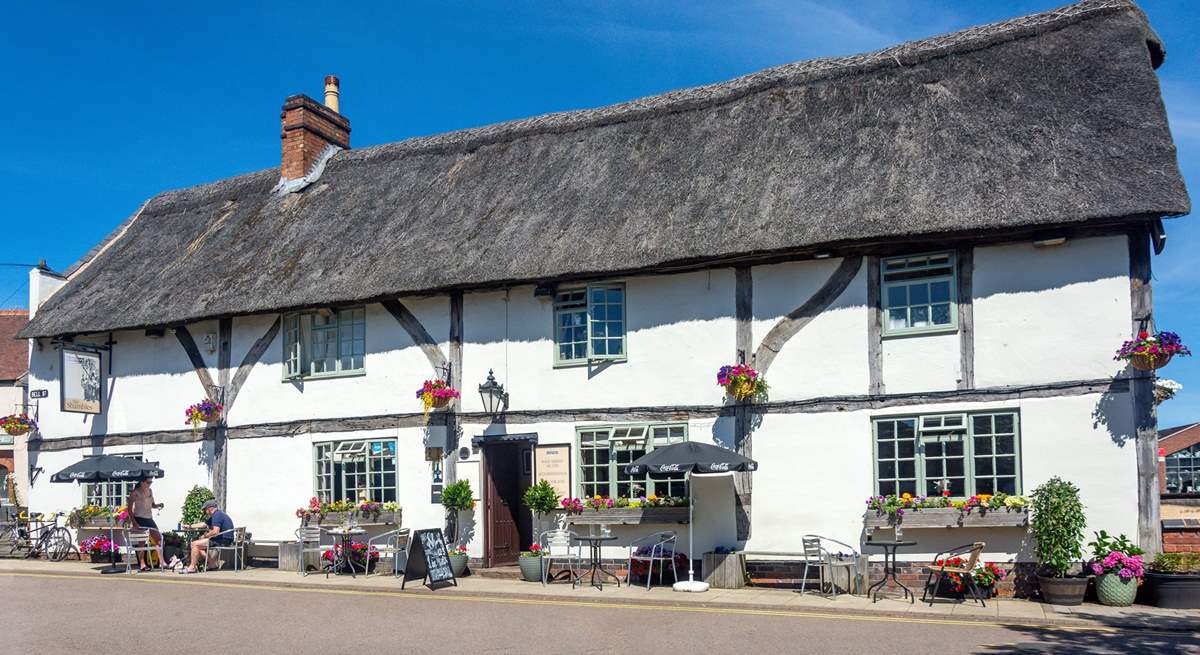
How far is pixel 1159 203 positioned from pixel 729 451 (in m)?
5.96

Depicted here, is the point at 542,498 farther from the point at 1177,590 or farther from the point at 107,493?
the point at 107,493

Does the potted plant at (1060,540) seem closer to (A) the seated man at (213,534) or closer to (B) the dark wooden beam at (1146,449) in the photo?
(B) the dark wooden beam at (1146,449)

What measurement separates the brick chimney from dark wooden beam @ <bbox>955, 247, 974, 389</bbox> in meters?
13.5

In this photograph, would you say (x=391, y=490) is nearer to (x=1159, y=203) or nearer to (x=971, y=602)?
(x=971, y=602)

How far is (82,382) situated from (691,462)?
40.6ft

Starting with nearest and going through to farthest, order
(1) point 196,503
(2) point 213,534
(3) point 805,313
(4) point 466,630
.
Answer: (4) point 466,630 → (3) point 805,313 → (2) point 213,534 → (1) point 196,503

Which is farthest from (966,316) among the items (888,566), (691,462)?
(691,462)

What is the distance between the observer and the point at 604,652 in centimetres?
1012

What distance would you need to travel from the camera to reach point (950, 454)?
13953mm

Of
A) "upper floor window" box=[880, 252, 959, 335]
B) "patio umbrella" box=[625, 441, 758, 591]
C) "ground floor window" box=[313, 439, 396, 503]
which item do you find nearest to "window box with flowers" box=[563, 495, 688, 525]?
"patio umbrella" box=[625, 441, 758, 591]

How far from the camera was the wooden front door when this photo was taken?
667 inches

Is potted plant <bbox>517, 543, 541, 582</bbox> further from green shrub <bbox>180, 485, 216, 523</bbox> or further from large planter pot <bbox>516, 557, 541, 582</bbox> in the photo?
green shrub <bbox>180, 485, 216, 523</bbox>

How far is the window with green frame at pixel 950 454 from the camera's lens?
13695mm

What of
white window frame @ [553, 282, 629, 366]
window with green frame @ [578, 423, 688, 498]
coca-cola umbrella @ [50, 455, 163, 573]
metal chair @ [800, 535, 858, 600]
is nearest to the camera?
metal chair @ [800, 535, 858, 600]
